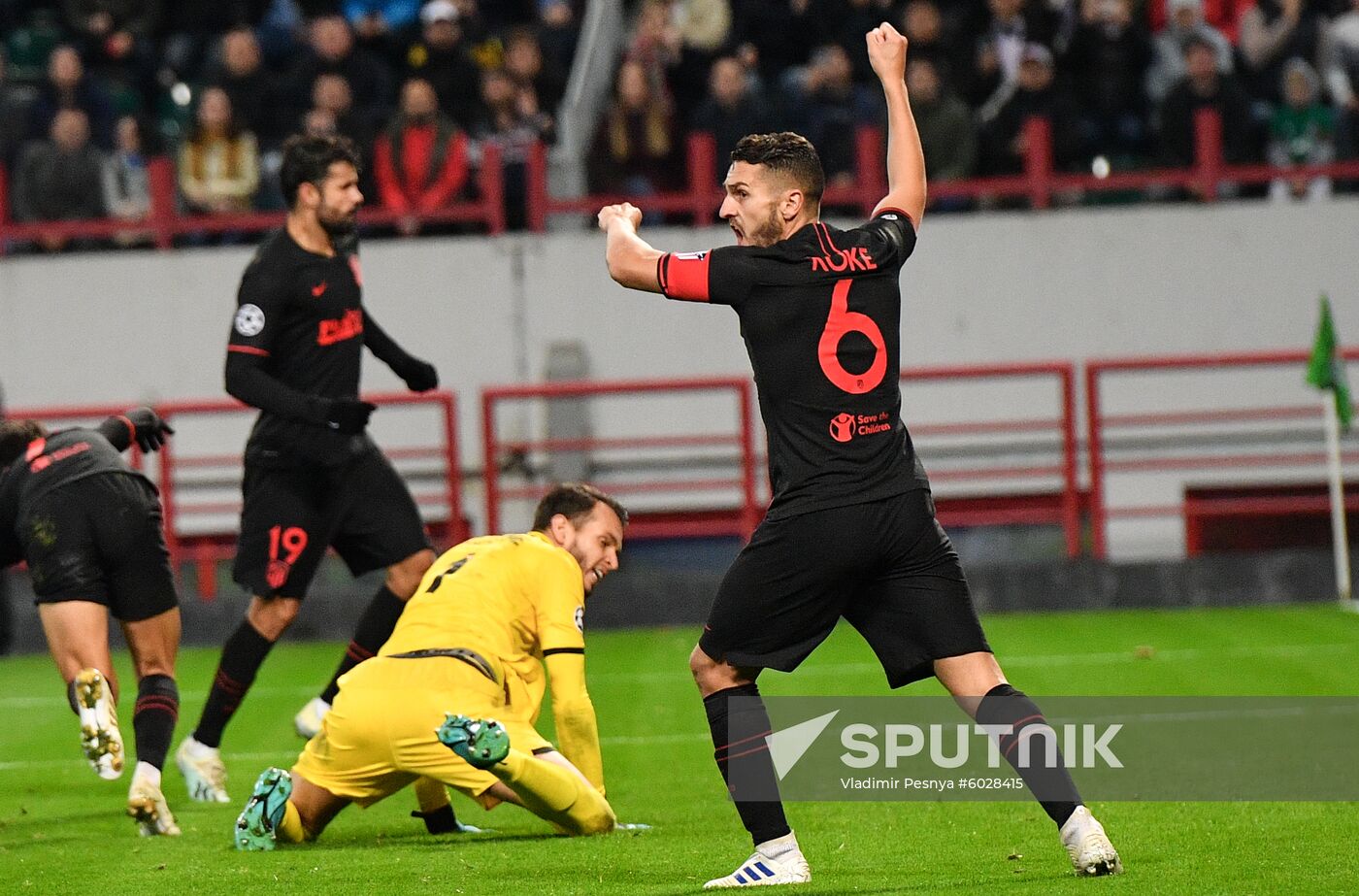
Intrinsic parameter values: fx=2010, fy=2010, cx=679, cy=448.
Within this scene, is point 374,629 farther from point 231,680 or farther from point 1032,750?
point 1032,750

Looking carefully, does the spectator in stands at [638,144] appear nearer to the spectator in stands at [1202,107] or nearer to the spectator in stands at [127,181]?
the spectator in stands at [127,181]

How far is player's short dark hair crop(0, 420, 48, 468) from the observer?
7.50m

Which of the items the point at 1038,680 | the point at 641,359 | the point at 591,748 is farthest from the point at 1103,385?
the point at 591,748

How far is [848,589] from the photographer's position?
5.62 meters

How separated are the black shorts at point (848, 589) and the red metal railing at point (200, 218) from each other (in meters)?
11.5

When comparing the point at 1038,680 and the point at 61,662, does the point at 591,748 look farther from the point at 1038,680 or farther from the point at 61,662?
the point at 1038,680

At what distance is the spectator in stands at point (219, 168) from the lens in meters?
17.1

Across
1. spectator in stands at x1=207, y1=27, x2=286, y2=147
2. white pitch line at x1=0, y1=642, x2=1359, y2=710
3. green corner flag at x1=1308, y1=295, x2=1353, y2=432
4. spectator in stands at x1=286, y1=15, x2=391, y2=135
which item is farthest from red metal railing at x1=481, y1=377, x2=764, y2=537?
green corner flag at x1=1308, y1=295, x2=1353, y2=432

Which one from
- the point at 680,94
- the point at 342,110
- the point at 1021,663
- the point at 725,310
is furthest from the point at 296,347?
the point at 680,94

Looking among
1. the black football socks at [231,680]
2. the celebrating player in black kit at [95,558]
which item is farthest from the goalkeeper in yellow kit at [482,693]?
the black football socks at [231,680]

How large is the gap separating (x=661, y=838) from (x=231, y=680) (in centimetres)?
253

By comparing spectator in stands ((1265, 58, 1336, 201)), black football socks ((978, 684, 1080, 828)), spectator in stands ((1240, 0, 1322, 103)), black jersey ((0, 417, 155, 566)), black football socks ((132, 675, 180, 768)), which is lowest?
black football socks ((132, 675, 180, 768))

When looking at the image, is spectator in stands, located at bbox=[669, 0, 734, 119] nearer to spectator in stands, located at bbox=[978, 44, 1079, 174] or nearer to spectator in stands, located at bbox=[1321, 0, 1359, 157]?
spectator in stands, located at bbox=[978, 44, 1079, 174]

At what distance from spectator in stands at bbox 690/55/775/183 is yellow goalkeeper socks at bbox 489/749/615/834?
1089 centimetres
